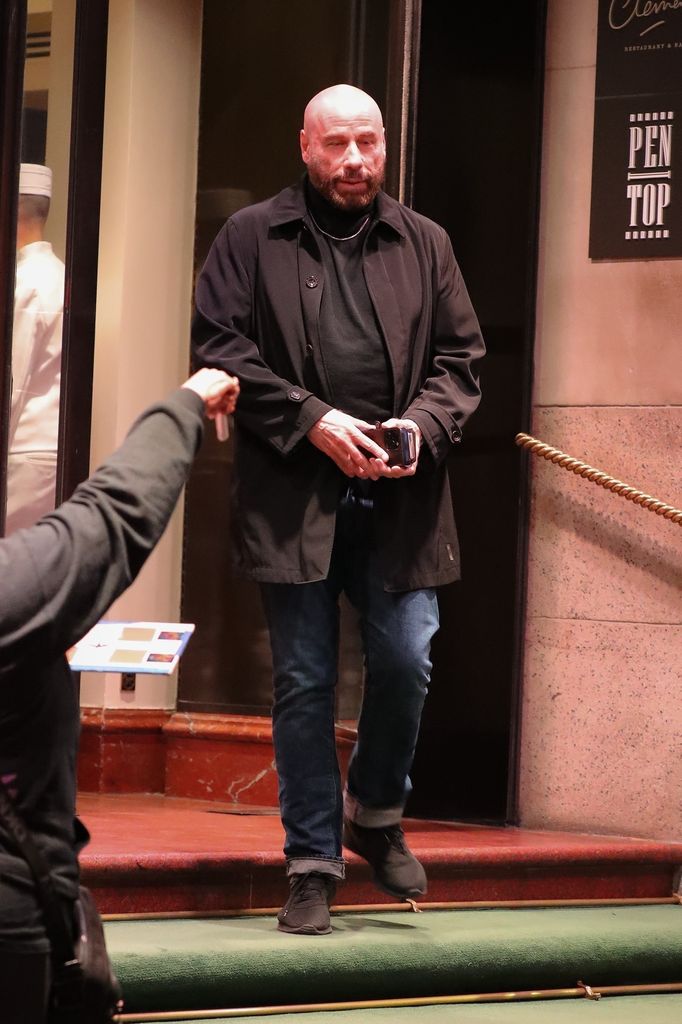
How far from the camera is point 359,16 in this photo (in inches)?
187

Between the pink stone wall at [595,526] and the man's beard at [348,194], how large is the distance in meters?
1.51

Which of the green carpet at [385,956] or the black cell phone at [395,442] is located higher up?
the black cell phone at [395,442]

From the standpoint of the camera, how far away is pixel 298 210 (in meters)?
3.49

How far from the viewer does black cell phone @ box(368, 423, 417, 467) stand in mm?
3270

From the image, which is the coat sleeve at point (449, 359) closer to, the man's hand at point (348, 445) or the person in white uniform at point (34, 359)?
the man's hand at point (348, 445)

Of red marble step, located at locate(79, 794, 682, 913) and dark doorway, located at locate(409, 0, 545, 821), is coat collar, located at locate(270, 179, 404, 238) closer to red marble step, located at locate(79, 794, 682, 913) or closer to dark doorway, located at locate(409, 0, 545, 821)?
dark doorway, located at locate(409, 0, 545, 821)

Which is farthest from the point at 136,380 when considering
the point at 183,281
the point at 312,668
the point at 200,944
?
the point at 200,944

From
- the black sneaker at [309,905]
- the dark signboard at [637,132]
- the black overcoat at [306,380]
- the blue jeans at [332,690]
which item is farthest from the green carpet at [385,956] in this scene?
the dark signboard at [637,132]

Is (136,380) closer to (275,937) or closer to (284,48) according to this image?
(284,48)

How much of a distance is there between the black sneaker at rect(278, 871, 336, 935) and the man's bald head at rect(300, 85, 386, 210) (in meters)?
1.44

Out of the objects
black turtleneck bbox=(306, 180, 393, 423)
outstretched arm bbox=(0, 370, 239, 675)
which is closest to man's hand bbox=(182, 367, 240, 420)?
outstretched arm bbox=(0, 370, 239, 675)

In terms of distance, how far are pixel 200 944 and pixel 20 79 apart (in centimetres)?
268

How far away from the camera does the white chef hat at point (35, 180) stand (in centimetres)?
477

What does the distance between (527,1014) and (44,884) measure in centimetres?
189
